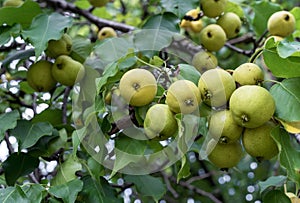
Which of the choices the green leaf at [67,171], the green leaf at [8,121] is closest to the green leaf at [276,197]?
the green leaf at [67,171]

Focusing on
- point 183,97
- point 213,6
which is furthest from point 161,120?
point 213,6

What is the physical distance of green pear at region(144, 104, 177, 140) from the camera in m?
1.20

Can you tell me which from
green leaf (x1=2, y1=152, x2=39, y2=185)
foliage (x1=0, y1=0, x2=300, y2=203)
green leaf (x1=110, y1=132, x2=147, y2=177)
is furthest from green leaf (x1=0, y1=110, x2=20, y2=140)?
green leaf (x1=110, y1=132, x2=147, y2=177)

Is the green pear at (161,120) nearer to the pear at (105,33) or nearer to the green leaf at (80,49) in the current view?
the green leaf at (80,49)

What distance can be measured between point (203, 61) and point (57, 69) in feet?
1.59

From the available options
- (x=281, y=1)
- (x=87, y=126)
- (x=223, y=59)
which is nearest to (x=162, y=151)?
(x=87, y=126)

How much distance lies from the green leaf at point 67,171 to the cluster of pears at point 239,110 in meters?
0.43

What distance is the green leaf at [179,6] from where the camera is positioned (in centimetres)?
167

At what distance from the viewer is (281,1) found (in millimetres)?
3701

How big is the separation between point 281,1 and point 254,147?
2.75 m

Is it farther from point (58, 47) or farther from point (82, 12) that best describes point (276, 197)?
point (82, 12)

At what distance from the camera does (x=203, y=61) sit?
1655mm

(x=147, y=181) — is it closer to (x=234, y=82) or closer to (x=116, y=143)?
(x=116, y=143)

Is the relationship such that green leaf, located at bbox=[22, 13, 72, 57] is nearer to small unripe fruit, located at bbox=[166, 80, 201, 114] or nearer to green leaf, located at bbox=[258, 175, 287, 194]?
small unripe fruit, located at bbox=[166, 80, 201, 114]
